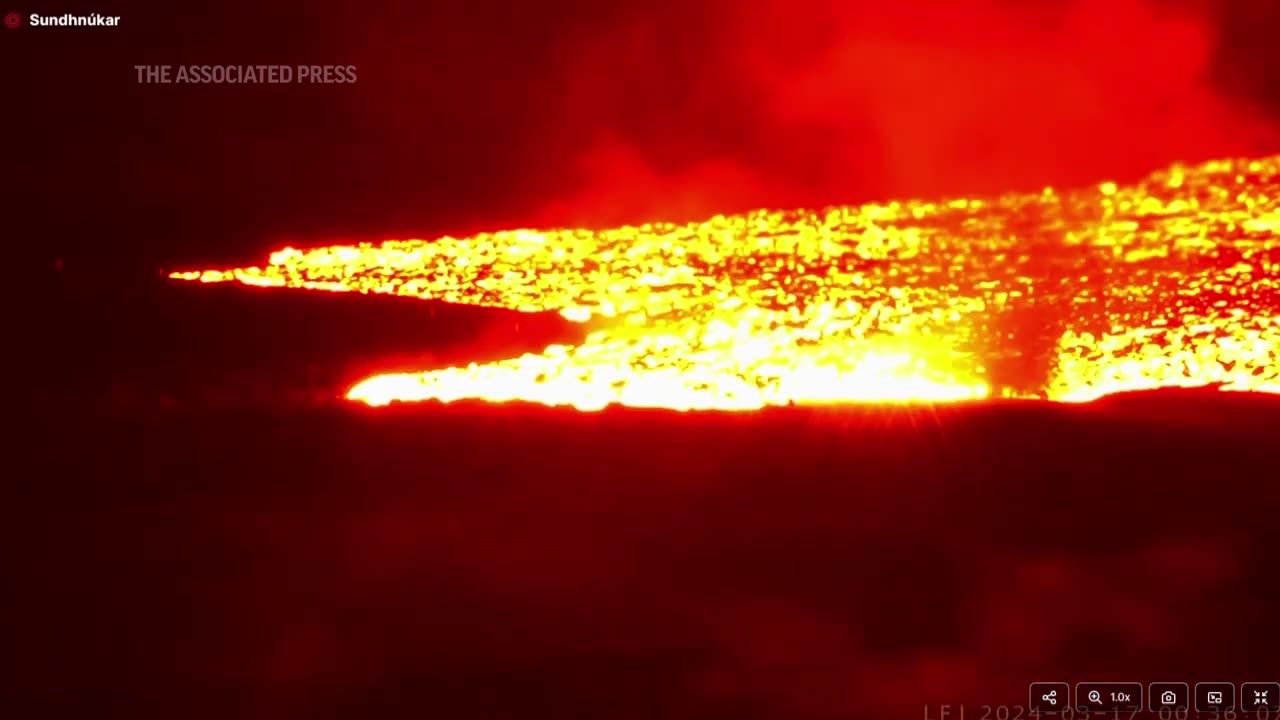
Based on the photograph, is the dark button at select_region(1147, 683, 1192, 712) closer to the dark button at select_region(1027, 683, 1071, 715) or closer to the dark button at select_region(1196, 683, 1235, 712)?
the dark button at select_region(1196, 683, 1235, 712)

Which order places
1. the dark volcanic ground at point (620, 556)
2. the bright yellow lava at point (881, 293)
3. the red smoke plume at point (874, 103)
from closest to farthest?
1. the dark volcanic ground at point (620, 556)
2. the bright yellow lava at point (881, 293)
3. the red smoke plume at point (874, 103)

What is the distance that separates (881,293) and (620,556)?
2629 mm

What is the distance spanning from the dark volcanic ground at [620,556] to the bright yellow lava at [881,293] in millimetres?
292

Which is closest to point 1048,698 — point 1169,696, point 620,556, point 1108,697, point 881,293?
point 1108,697

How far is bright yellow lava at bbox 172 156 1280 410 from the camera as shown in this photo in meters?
5.41

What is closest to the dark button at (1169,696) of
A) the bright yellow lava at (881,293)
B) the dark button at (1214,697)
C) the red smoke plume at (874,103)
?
the dark button at (1214,697)

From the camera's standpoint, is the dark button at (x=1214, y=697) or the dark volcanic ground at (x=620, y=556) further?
the dark volcanic ground at (x=620, y=556)

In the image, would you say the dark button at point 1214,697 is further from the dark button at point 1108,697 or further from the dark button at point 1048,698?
the dark button at point 1048,698

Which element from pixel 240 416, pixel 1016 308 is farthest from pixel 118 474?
pixel 1016 308

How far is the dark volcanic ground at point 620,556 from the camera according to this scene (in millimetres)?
3605

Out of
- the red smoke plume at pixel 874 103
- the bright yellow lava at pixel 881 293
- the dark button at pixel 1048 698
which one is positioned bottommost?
the dark button at pixel 1048 698

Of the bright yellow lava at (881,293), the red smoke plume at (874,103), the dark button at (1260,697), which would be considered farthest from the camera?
the red smoke plume at (874,103)

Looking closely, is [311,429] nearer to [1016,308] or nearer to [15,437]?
[15,437]

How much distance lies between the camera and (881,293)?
6.32 m
